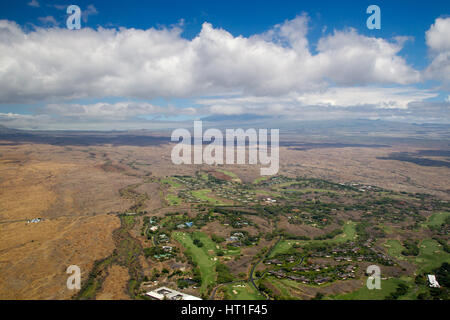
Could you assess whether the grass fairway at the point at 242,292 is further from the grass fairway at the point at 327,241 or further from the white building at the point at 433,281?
the white building at the point at 433,281

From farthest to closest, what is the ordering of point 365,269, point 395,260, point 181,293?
point 395,260, point 365,269, point 181,293

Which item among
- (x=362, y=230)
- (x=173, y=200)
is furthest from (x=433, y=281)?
(x=173, y=200)

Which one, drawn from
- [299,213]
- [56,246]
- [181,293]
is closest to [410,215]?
[299,213]

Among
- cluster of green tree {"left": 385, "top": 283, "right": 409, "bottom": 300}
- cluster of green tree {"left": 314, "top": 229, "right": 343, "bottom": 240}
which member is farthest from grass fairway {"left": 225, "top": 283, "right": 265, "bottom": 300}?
cluster of green tree {"left": 314, "top": 229, "right": 343, "bottom": 240}
